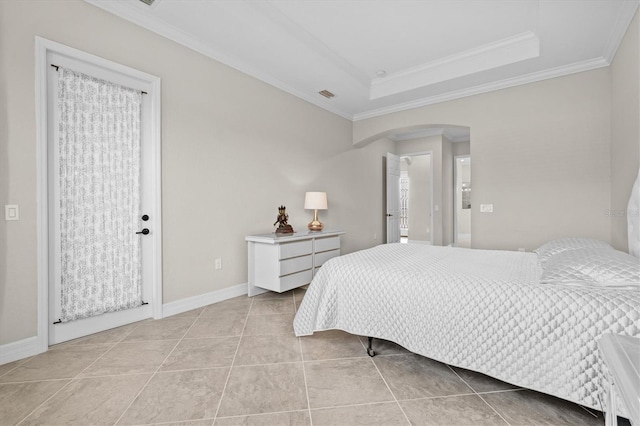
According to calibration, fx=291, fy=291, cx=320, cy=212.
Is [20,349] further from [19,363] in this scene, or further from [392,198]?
[392,198]

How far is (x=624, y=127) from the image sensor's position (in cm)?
278

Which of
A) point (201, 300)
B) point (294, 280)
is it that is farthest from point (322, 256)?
point (201, 300)

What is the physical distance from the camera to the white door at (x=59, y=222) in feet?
7.14

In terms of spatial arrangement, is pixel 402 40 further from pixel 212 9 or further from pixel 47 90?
pixel 47 90

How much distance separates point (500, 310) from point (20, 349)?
311 centimetres

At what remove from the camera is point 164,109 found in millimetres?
2816

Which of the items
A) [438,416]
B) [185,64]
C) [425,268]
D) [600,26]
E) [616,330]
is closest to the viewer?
[616,330]

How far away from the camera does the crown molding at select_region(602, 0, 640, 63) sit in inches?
94.4

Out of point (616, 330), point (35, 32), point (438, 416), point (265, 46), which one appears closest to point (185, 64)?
point (265, 46)

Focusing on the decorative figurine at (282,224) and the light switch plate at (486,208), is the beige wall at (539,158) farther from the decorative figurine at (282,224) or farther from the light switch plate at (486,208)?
the decorative figurine at (282,224)

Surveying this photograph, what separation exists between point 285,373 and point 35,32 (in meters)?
A: 2.95

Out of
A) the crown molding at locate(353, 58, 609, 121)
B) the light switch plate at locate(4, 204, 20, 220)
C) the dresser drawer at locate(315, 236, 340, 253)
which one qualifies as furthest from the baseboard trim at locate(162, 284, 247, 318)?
the crown molding at locate(353, 58, 609, 121)

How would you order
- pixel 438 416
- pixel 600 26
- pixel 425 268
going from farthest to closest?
pixel 600 26
pixel 425 268
pixel 438 416

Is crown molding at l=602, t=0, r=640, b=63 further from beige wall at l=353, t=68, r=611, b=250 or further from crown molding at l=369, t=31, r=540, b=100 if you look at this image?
crown molding at l=369, t=31, r=540, b=100
